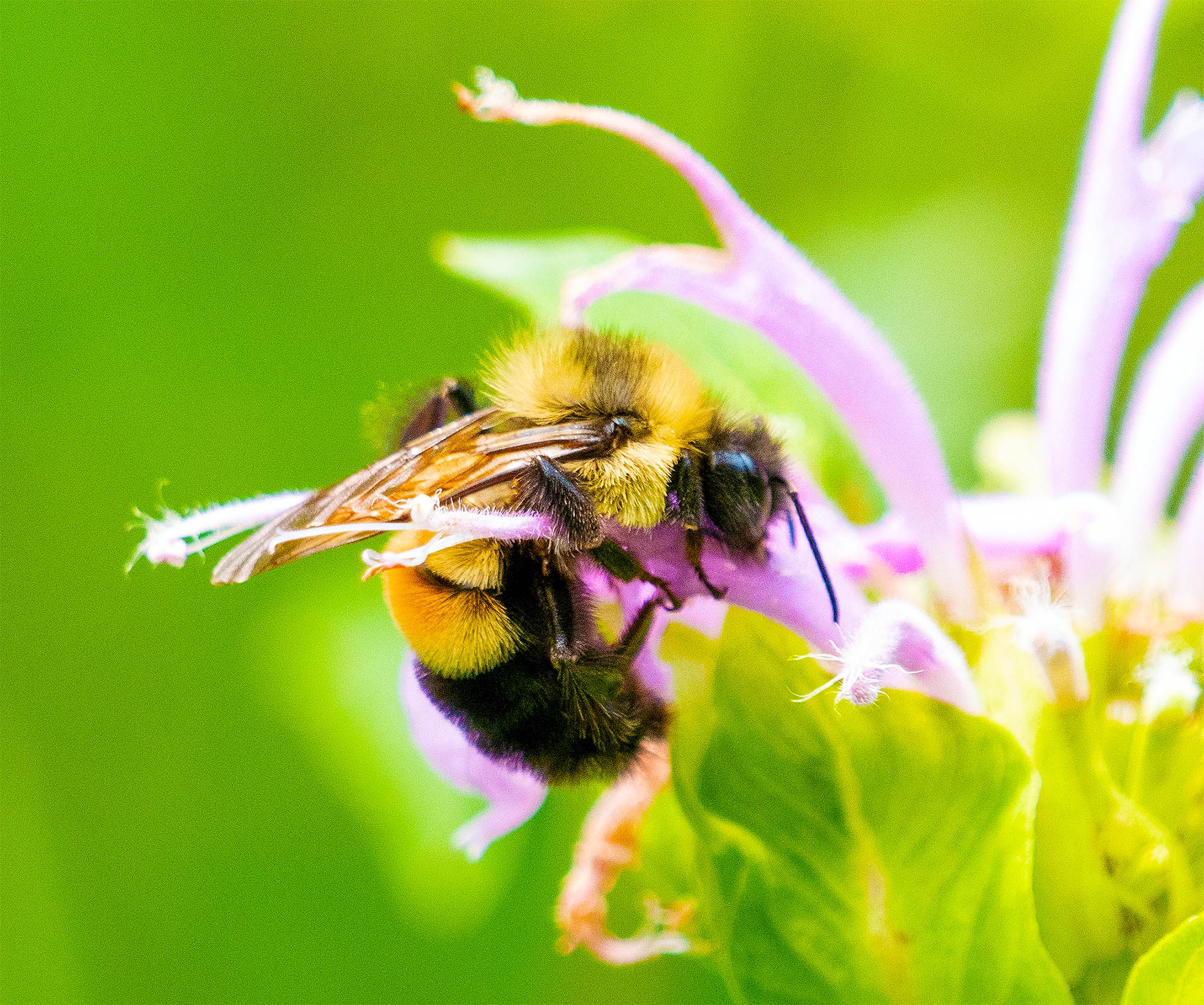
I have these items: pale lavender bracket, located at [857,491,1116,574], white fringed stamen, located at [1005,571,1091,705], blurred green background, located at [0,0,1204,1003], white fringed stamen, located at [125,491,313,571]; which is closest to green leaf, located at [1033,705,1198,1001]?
white fringed stamen, located at [1005,571,1091,705]

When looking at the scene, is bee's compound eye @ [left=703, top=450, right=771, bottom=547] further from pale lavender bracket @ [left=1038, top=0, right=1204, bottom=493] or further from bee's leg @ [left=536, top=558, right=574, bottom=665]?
pale lavender bracket @ [left=1038, top=0, right=1204, bottom=493]

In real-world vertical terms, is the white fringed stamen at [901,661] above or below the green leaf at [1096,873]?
above

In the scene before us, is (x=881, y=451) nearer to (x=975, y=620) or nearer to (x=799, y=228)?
(x=975, y=620)

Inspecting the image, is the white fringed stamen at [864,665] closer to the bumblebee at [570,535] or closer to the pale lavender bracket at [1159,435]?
the bumblebee at [570,535]

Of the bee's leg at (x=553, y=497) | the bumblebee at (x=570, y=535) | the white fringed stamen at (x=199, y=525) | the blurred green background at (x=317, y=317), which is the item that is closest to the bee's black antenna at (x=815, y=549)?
the bumblebee at (x=570, y=535)

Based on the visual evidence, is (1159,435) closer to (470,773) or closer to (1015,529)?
(1015,529)

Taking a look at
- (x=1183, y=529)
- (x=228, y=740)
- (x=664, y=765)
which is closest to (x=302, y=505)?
(x=664, y=765)
